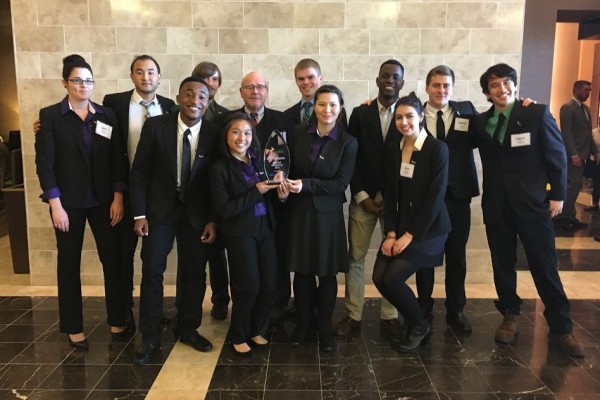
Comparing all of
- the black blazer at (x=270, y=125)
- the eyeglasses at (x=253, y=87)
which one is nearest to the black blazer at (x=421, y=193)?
the black blazer at (x=270, y=125)

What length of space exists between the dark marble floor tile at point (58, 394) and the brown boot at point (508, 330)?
261 cm

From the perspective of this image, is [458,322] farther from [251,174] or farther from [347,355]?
[251,174]

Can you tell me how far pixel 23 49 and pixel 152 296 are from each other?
272 centimetres

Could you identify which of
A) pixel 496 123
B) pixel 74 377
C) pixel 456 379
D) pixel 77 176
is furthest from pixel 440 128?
pixel 74 377

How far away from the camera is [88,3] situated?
14.4 feet

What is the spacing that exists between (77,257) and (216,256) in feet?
3.13

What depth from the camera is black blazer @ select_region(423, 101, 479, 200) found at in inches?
134

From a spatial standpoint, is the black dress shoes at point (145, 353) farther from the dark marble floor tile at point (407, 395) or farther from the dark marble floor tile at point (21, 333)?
the dark marble floor tile at point (407, 395)

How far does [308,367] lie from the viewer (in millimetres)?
3088

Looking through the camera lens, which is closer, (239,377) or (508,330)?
(239,377)

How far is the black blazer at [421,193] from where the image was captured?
3.07 metres

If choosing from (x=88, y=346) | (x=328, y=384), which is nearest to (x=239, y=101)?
(x=88, y=346)

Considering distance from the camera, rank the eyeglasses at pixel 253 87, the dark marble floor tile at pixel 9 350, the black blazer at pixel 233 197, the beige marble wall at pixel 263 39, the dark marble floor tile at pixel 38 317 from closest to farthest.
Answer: the black blazer at pixel 233 197 → the dark marble floor tile at pixel 9 350 → the eyeglasses at pixel 253 87 → the dark marble floor tile at pixel 38 317 → the beige marble wall at pixel 263 39

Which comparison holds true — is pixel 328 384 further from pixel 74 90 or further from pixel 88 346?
pixel 74 90
